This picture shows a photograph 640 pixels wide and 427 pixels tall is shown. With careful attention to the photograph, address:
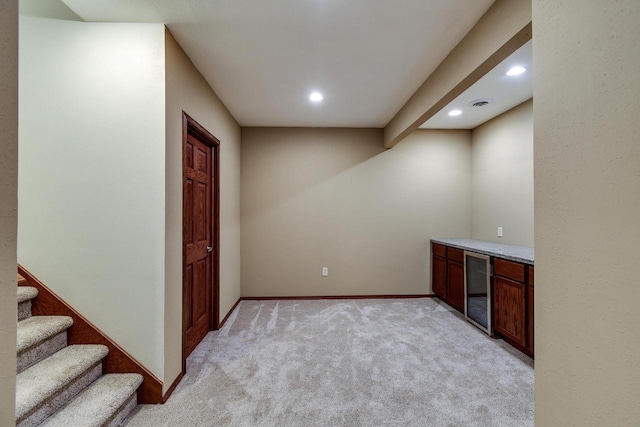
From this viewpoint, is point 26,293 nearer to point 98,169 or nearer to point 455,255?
point 98,169

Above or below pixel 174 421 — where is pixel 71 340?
above

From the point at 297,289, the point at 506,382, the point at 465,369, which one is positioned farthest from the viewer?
the point at 297,289

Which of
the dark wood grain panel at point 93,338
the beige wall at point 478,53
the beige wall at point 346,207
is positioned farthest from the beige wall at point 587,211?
the beige wall at point 346,207

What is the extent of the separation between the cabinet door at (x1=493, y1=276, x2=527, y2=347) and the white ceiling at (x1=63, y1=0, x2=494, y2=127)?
2078mm

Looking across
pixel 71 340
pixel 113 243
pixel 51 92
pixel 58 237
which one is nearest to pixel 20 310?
pixel 71 340

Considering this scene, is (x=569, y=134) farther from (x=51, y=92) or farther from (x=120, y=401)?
(x=51, y=92)

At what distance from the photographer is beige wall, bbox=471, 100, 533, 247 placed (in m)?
3.23

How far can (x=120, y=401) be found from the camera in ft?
5.42

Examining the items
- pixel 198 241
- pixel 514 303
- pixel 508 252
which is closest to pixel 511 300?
pixel 514 303

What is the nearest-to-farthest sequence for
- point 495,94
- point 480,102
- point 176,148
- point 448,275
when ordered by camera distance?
point 176,148 → point 495,94 → point 480,102 → point 448,275

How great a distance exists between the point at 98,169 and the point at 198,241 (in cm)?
107

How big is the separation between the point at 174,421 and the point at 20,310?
1.19 metres

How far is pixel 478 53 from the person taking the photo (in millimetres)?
1879

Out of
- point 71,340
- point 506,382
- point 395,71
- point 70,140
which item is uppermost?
point 395,71
